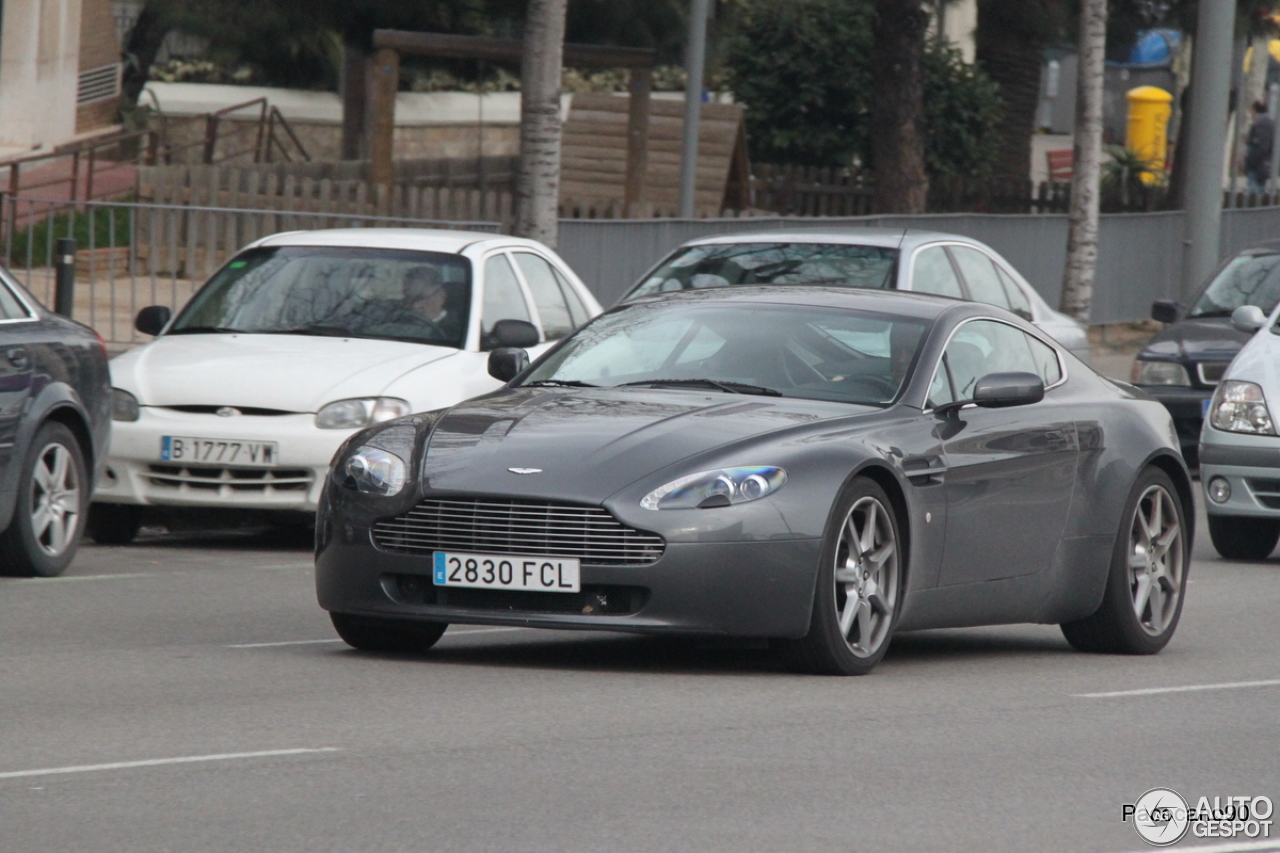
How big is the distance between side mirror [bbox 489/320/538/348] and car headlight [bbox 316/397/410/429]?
25.5 inches

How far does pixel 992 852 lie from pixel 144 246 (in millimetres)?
13010

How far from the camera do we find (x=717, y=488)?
25.8 ft

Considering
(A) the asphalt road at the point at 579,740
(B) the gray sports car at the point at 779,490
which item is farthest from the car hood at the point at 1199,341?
(B) the gray sports car at the point at 779,490

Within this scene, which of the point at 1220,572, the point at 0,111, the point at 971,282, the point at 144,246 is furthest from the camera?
the point at 0,111

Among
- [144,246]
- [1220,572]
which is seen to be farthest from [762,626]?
[144,246]

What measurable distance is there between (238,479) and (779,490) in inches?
190

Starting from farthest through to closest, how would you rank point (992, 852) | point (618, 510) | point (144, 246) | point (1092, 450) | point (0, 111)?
point (0, 111), point (144, 246), point (1092, 450), point (618, 510), point (992, 852)

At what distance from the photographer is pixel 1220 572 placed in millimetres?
12930

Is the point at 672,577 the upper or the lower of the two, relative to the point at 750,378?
lower

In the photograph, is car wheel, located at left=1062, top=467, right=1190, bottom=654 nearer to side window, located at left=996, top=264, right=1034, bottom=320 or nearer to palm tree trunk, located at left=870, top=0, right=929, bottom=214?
side window, located at left=996, top=264, right=1034, bottom=320

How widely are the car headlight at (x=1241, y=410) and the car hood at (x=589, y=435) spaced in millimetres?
5210

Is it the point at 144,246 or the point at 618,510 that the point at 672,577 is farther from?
the point at 144,246

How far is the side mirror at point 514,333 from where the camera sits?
12477 mm

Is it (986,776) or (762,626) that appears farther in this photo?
(762,626)
